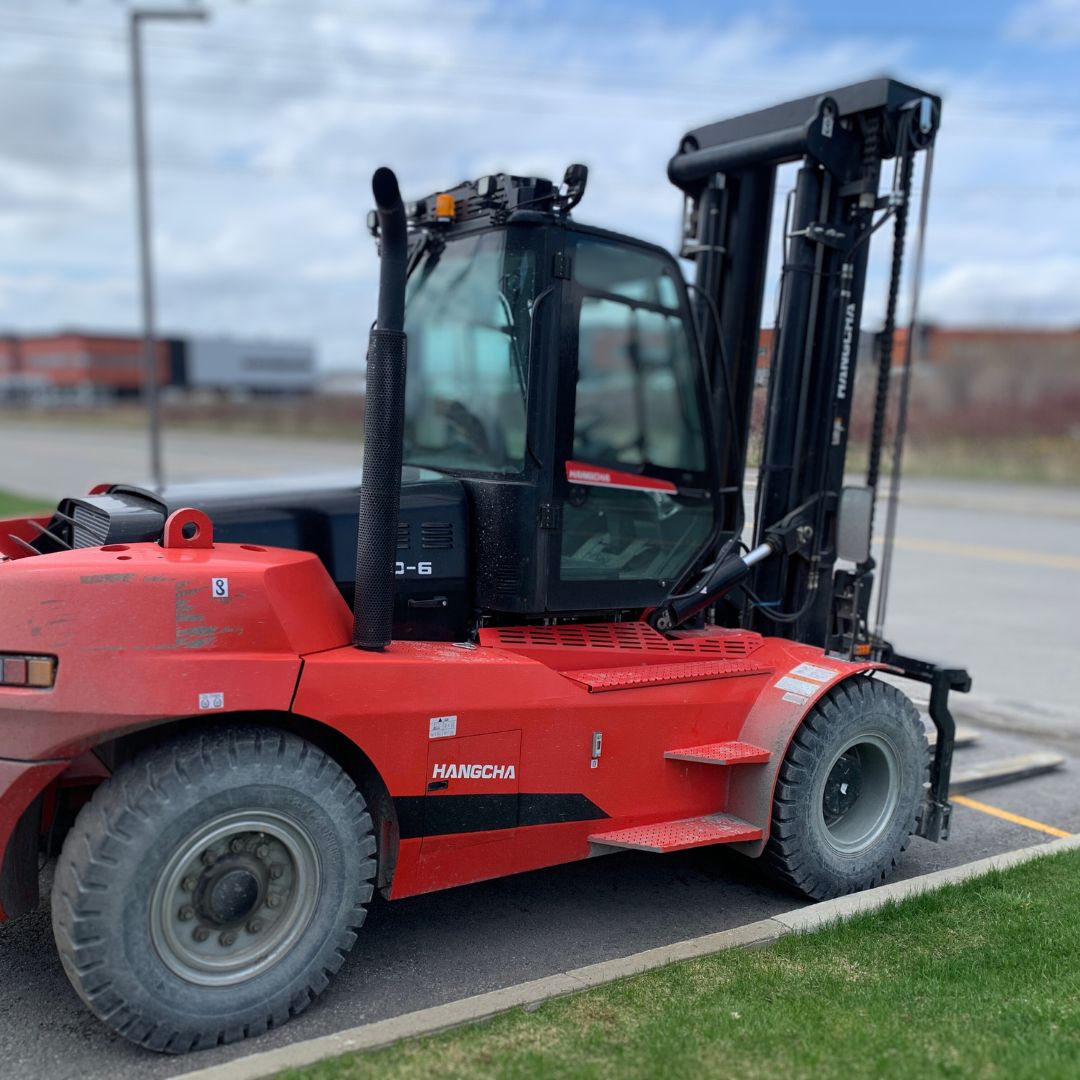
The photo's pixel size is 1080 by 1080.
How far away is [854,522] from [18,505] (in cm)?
1703

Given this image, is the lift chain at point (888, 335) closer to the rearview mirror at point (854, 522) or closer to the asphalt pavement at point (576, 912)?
the rearview mirror at point (854, 522)

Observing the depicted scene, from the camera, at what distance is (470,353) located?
4.58 metres

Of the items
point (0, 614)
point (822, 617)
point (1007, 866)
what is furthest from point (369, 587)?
point (1007, 866)

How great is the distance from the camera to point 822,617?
531 centimetres

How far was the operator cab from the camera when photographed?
4.16m

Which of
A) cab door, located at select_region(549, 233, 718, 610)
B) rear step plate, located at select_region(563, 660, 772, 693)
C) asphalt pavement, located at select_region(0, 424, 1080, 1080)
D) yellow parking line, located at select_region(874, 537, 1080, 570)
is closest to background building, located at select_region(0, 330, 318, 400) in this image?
yellow parking line, located at select_region(874, 537, 1080, 570)

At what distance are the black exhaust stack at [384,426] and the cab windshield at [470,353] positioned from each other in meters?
0.79

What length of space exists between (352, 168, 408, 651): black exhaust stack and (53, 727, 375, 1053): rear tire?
57 cm

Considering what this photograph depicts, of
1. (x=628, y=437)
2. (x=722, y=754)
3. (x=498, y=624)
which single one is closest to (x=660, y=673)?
(x=722, y=754)

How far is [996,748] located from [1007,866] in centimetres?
241

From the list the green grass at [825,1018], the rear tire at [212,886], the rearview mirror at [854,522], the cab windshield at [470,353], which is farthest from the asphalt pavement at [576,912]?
the cab windshield at [470,353]

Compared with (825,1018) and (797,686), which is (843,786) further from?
(825,1018)

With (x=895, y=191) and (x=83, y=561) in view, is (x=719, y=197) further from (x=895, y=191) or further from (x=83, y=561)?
(x=83, y=561)

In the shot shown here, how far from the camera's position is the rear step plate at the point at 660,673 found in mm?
4102
